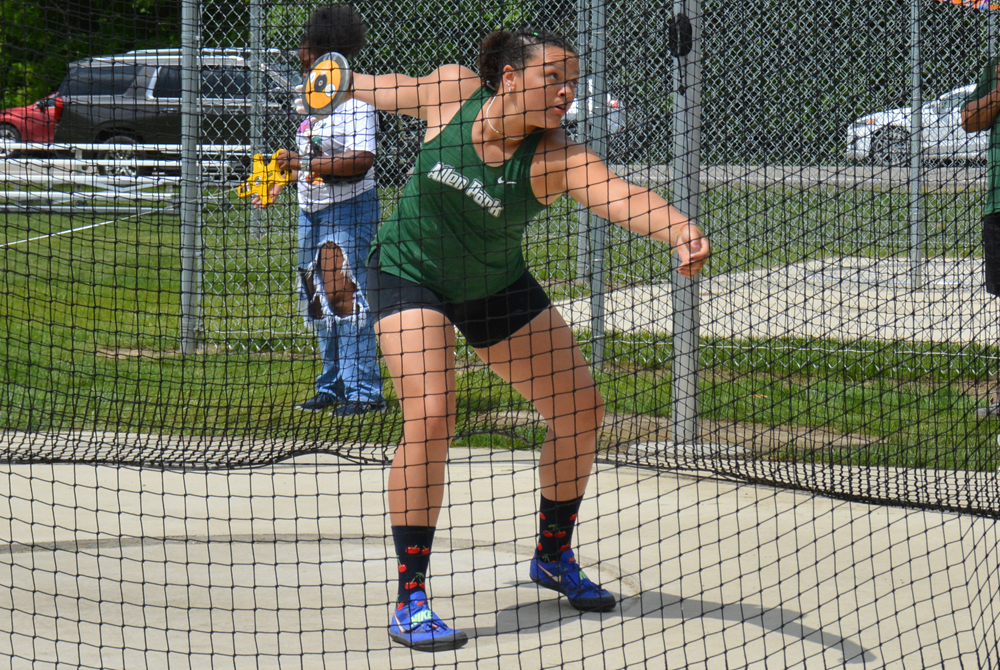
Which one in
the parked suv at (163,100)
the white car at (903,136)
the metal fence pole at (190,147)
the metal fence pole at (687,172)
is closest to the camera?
the parked suv at (163,100)

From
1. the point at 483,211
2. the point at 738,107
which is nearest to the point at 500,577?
the point at 483,211

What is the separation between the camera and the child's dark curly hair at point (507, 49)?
9.50ft

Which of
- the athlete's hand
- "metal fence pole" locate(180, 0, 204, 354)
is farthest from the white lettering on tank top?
"metal fence pole" locate(180, 0, 204, 354)

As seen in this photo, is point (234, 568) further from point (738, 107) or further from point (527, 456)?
point (738, 107)

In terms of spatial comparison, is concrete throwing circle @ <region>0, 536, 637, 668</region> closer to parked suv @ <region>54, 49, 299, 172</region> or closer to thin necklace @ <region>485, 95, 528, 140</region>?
thin necklace @ <region>485, 95, 528, 140</region>

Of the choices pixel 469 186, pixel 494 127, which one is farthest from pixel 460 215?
pixel 494 127

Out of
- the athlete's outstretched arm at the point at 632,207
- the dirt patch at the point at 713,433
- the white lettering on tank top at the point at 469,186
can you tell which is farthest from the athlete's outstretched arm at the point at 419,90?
the dirt patch at the point at 713,433

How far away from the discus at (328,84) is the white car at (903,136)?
2.24 metres

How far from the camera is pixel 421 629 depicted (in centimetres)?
288

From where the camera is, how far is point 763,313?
6.93 metres

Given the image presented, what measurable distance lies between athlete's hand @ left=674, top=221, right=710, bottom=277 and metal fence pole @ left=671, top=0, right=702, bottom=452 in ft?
5.40

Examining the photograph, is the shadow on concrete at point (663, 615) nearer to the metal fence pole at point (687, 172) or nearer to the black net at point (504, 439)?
the black net at point (504, 439)

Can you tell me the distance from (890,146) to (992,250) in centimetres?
73

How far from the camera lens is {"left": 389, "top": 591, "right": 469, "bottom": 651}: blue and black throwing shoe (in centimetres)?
287
